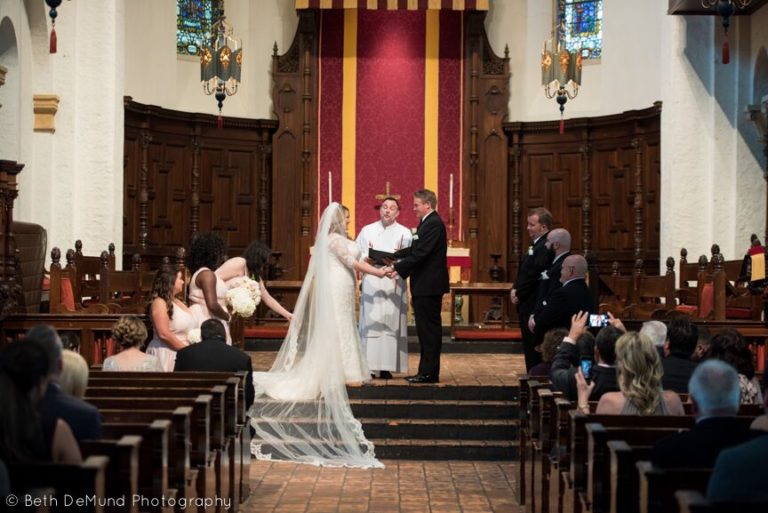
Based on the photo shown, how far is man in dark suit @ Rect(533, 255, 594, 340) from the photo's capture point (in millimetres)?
8367

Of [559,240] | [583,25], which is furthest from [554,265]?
[583,25]

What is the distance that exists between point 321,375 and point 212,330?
6.24 ft

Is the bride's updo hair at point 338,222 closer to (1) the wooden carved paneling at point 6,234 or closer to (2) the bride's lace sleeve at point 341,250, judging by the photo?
(2) the bride's lace sleeve at point 341,250

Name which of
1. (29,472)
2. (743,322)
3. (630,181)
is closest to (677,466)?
(29,472)

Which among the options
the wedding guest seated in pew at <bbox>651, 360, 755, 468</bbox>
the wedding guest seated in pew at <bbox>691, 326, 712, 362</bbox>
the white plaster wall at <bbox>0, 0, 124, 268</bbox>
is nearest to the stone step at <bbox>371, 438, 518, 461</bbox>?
the wedding guest seated in pew at <bbox>691, 326, 712, 362</bbox>

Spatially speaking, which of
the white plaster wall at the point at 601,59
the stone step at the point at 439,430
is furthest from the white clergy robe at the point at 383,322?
the white plaster wall at the point at 601,59

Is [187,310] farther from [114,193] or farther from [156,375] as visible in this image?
[114,193]

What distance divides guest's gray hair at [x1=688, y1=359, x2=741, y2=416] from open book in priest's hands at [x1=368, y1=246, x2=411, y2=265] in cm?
594

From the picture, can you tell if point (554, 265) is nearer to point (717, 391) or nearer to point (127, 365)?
point (127, 365)

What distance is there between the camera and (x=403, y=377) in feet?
34.8

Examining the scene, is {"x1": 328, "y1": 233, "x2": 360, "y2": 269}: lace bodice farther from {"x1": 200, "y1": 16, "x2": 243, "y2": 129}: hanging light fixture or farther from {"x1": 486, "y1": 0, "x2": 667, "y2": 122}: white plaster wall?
{"x1": 486, "y1": 0, "x2": 667, "y2": 122}: white plaster wall

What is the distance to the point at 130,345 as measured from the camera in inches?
281

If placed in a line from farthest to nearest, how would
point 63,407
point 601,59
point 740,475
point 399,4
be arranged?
point 601,59 → point 399,4 → point 63,407 → point 740,475

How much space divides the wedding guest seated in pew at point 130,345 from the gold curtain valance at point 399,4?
411 inches
